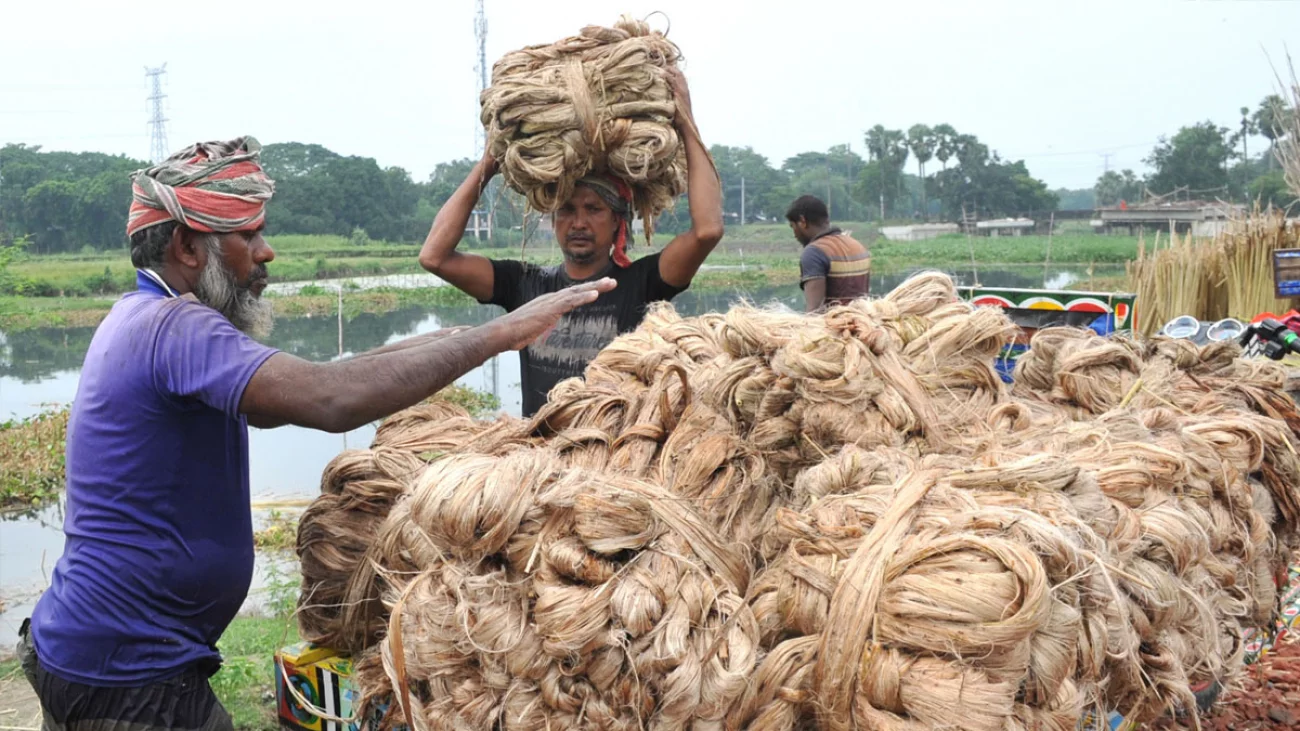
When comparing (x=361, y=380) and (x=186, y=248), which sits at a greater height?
(x=186, y=248)

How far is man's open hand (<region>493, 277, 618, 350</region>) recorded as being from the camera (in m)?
2.12

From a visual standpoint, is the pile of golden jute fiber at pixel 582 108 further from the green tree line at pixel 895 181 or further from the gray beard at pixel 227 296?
the green tree line at pixel 895 181

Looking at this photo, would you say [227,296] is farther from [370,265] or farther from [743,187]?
[743,187]

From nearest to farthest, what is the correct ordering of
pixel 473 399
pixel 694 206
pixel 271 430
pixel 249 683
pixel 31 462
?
pixel 694 206, pixel 249 683, pixel 271 430, pixel 31 462, pixel 473 399

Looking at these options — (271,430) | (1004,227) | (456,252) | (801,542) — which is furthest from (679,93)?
(1004,227)

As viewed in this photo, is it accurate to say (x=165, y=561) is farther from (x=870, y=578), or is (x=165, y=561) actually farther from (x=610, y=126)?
(x=610, y=126)

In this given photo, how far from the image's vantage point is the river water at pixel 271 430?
7.33 metres

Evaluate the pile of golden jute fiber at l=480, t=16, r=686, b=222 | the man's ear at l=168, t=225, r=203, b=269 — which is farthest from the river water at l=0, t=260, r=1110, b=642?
the man's ear at l=168, t=225, r=203, b=269

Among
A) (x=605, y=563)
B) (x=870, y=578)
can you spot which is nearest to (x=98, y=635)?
(x=605, y=563)

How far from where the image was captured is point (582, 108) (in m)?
2.89

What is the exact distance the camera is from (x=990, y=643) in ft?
4.46

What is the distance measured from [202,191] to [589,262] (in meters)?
1.56

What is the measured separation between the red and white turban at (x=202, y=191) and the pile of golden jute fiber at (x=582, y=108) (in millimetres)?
943

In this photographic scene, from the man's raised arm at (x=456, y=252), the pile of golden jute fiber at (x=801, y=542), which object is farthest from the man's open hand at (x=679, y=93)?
the pile of golden jute fiber at (x=801, y=542)
